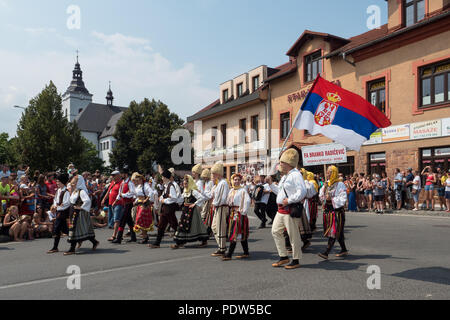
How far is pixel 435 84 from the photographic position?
18500 millimetres

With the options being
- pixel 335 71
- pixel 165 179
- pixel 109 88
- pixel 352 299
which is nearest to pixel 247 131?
pixel 335 71

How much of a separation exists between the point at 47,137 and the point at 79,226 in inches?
1495

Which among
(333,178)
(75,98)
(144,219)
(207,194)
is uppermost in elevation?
(75,98)

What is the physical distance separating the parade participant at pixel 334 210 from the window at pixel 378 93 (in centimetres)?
1478

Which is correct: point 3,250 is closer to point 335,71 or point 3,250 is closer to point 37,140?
point 335,71

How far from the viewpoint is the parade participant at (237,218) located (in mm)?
7605

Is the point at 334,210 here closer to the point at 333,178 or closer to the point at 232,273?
the point at 333,178

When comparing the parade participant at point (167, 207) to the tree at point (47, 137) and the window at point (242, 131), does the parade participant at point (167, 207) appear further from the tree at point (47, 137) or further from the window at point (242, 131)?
the tree at point (47, 137)

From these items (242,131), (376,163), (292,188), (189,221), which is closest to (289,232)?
(292,188)

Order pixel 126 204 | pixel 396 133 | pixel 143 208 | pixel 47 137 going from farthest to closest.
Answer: pixel 47 137 → pixel 396 133 → pixel 143 208 → pixel 126 204

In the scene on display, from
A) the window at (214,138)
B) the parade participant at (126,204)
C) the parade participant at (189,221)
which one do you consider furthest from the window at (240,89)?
the parade participant at (189,221)

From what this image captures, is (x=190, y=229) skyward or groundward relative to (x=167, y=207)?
groundward

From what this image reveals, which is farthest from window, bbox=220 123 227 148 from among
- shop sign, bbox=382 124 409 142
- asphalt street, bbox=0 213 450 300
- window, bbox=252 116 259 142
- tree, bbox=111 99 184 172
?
asphalt street, bbox=0 213 450 300

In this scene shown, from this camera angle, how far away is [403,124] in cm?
1959
